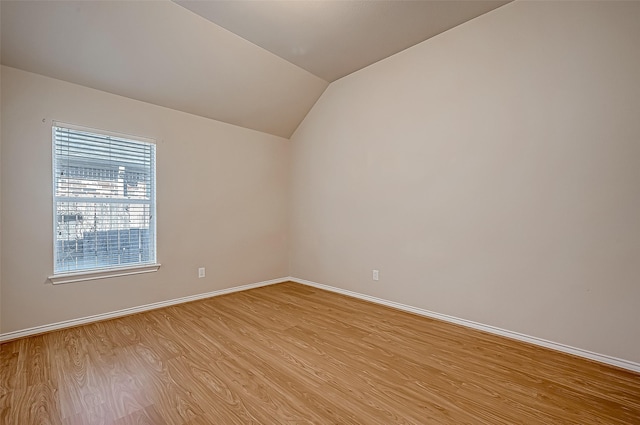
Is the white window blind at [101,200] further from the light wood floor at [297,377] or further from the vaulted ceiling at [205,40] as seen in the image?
the light wood floor at [297,377]

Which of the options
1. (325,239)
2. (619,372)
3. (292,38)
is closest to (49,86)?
(292,38)

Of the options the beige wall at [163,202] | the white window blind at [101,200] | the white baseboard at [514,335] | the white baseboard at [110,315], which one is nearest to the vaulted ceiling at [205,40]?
the beige wall at [163,202]

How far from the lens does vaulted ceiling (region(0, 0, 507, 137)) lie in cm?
231

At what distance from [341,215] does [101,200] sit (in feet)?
9.01

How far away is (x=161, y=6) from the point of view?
243 cm

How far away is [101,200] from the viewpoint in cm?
297

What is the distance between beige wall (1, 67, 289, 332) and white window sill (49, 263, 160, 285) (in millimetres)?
55

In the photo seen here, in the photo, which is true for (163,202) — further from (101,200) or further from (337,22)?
(337,22)

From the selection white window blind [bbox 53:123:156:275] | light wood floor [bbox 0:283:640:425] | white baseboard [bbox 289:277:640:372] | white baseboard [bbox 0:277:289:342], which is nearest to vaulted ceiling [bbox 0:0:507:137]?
white window blind [bbox 53:123:156:275]

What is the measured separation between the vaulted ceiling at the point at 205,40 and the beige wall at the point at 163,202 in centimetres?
25

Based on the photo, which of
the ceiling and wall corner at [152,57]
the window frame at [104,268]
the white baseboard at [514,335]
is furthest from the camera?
the window frame at [104,268]

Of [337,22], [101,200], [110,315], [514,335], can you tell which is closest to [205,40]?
[337,22]

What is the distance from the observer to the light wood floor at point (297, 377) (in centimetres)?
156

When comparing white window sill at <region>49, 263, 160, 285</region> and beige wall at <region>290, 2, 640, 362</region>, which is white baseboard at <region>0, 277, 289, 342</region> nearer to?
white window sill at <region>49, 263, 160, 285</region>
